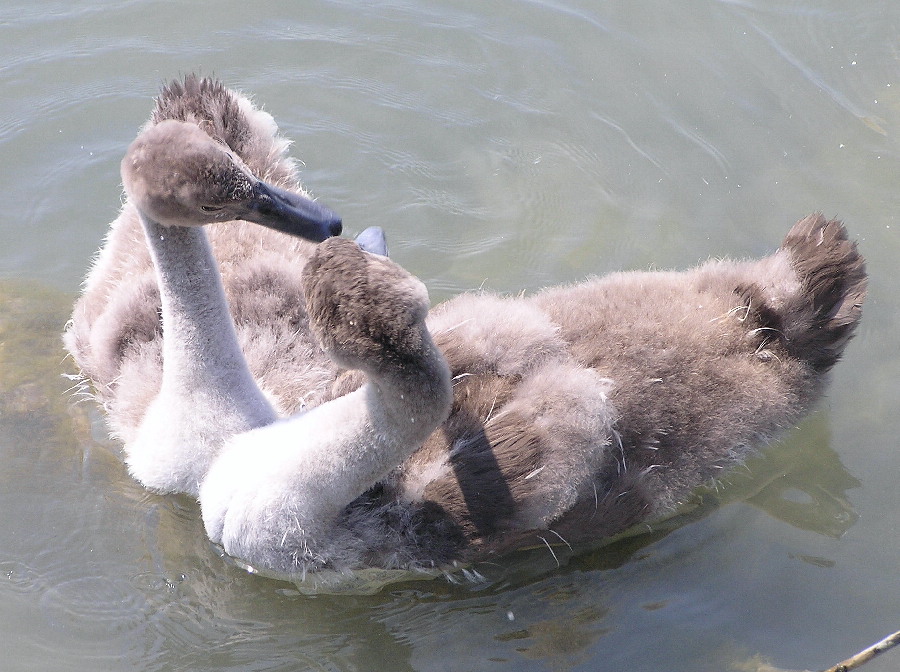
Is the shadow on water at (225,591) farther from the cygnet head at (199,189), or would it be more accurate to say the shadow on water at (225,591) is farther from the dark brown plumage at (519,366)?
the cygnet head at (199,189)

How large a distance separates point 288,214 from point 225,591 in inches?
82.3

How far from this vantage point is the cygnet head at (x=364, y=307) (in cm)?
377

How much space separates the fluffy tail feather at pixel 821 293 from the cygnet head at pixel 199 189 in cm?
264

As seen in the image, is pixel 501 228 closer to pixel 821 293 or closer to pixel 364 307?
pixel 821 293

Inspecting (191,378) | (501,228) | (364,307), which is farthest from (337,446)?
(501,228)

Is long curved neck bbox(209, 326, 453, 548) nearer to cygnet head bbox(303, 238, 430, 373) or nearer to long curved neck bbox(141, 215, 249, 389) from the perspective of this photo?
cygnet head bbox(303, 238, 430, 373)

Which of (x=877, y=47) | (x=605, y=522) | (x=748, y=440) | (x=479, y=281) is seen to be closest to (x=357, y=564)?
(x=605, y=522)

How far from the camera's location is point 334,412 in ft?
14.2

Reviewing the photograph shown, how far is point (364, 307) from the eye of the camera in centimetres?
376

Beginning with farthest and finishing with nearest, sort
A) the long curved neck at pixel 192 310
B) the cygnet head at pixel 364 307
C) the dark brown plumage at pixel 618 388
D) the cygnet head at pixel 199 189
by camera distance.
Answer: the dark brown plumage at pixel 618 388 < the long curved neck at pixel 192 310 < the cygnet head at pixel 199 189 < the cygnet head at pixel 364 307

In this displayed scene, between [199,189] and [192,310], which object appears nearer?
[199,189]

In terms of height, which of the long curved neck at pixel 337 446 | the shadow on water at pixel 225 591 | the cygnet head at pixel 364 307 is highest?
the cygnet head at pixel 364 307

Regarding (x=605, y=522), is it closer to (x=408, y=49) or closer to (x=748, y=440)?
(x=748, y=440)

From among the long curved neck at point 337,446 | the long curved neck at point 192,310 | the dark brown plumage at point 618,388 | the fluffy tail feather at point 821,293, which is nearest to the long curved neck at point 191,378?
the long curved neck at point 192,310
